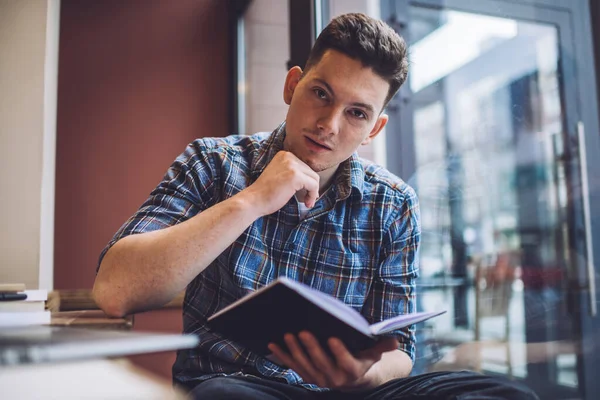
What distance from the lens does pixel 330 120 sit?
122cm

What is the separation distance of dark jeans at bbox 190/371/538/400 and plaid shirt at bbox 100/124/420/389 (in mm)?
135

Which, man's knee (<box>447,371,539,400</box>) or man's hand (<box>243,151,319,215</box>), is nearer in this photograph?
man's knee (<box>447,371,539,400</box>)

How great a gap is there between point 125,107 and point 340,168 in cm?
225

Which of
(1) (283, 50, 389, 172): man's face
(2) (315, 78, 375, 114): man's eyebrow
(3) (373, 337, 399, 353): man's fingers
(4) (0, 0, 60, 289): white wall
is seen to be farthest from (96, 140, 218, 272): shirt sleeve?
(4) (0, 0, 60, 289): white wall

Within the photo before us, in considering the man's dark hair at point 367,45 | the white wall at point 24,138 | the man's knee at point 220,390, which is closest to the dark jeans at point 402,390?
the man's knee at point 220,390

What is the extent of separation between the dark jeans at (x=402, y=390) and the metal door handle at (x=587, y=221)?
878mm

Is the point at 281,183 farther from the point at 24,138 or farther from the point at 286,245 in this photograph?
the point at 24,138

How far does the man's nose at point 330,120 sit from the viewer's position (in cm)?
122

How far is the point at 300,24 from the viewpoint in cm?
233

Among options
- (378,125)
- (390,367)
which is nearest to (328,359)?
(390,367)

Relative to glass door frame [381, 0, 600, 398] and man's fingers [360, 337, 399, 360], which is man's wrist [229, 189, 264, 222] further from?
glass door frame [381, 0, 600, 398]

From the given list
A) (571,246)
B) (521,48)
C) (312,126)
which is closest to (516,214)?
(571,246)

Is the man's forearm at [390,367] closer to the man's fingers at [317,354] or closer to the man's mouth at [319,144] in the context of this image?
the man's fingers at [317,354]

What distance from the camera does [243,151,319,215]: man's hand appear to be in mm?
1092
